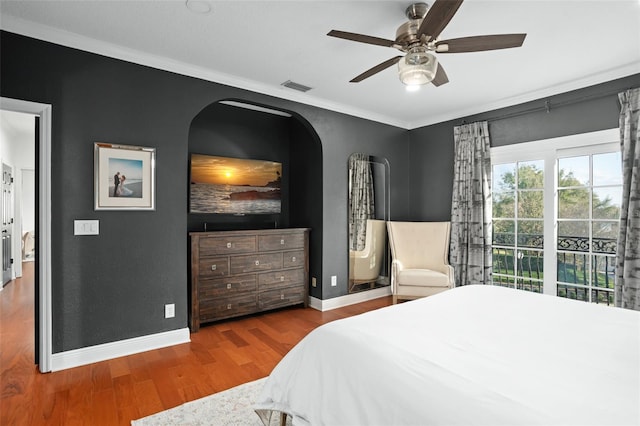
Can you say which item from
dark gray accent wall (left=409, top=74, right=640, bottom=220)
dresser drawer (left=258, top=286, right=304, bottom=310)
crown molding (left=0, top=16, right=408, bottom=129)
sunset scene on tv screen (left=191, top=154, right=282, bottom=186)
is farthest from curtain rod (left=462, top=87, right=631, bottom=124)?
dresser drawer (left=258, top=286, right=304, bottom=310)

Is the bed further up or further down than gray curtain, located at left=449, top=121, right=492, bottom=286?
further down

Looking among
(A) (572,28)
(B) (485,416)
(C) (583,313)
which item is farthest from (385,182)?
(B) (485,416)

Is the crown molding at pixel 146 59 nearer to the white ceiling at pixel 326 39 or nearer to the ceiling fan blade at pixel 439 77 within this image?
the white ceiling at pixel 326 39

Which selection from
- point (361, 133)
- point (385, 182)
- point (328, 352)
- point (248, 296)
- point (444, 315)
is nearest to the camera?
point (328, 352)

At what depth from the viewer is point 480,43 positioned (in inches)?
80.0

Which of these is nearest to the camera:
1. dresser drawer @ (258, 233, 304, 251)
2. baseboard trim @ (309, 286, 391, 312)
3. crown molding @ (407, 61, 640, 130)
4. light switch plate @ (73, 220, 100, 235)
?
light switch plate @ (73, 220, 100, 235)

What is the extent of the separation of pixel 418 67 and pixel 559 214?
9.41 ft

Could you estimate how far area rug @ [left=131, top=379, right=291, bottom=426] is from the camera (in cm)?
198

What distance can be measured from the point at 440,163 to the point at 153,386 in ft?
14.1

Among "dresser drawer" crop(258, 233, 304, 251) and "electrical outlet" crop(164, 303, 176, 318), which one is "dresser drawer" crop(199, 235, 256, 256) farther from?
"electrical outlet" crop(164, 303, 176, 318)

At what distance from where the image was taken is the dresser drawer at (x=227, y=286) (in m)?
3.56

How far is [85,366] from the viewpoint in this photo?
2676 mm

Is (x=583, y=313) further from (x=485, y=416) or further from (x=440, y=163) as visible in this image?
(x=440, y=163)

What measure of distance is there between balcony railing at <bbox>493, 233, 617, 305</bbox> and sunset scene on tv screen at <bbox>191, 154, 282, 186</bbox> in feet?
10.1
